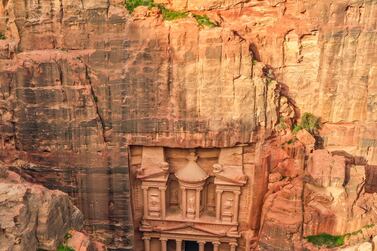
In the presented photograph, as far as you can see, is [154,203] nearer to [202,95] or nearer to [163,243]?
[163,243]

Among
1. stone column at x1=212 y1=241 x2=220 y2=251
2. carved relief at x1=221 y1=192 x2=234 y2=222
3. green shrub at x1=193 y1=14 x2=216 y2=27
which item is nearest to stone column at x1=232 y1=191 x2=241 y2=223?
carved relief at x1=221 y1=192 x2=234 y2=222

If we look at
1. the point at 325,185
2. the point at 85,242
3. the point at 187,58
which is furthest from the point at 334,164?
the point at 85,242

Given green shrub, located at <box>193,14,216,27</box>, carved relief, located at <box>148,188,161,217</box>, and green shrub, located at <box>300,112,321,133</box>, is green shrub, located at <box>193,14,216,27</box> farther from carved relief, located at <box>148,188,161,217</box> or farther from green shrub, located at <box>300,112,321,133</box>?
carved relief, located at <box>148,188,161,217</box>

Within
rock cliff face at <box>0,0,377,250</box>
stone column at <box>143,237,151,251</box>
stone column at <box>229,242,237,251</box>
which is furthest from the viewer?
stone column at <box>143,237,151,251</box>

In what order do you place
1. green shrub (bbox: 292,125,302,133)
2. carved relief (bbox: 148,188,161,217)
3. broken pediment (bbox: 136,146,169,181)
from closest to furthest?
green shrub (bbox: 292,125,302,133), broken pediment (bbox: 136,146,169,181), carved relief (bbox: 148,188,161,217)

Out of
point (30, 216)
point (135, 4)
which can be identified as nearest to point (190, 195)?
point (135, 4)

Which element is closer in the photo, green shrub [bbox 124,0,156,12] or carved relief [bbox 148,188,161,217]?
green shrub [bbox 124,0,156,12]
